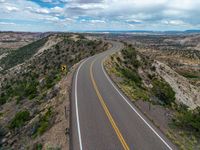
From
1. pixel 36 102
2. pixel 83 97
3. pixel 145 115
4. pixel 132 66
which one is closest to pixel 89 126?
pixel 145 115

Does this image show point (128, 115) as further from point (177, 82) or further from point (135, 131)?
point (177, 82)

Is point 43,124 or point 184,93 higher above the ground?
point 43,124

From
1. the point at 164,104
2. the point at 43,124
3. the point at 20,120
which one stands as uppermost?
the point at 43,124

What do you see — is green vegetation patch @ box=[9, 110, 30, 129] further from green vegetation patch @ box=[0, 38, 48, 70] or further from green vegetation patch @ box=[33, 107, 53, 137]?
green vegetation patch @ box=[0, 38, 48, 70]

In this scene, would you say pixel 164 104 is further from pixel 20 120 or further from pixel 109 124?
pixel 20 120

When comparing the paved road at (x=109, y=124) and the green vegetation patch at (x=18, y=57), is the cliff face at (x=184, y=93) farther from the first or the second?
the green vegetation patch at (x=18, y=57)

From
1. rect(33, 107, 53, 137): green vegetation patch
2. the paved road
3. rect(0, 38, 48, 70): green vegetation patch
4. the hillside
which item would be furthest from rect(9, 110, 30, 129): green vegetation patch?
rect(0, 38, 48, 70): green vegetation patch

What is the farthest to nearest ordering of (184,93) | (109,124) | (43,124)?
(184,93) → (43,124) → (109,124)

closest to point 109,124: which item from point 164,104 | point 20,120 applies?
point 20,120
